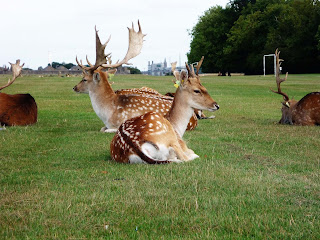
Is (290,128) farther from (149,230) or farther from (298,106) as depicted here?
(149,230)

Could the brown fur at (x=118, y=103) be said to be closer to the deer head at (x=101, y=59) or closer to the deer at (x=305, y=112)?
the deer head at (x=101, y=59)

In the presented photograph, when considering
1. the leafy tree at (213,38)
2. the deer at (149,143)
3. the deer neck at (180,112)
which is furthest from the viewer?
the leafy tree at (213,38)

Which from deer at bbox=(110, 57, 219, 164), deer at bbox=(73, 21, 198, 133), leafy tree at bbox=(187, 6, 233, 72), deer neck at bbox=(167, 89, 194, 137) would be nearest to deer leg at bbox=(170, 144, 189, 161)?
deer at bbox=(110, 57, 219, 164)

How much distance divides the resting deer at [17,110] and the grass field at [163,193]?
2128 mm

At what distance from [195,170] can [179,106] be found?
1.66 m

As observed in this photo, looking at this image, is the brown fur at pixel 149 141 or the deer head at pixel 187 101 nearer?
the brown fur at pixel 149 141

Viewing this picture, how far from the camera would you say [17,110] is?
10.2 m

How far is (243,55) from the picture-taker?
73.2 meters

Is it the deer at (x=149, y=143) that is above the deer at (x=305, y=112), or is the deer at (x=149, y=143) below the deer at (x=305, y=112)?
above

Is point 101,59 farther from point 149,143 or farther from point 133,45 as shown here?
point 149,143

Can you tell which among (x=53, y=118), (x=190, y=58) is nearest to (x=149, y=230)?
(x=53, y=118)

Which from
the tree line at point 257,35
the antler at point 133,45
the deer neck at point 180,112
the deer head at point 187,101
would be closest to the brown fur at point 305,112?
the antler at point 133,45

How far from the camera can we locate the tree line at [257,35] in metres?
62.1

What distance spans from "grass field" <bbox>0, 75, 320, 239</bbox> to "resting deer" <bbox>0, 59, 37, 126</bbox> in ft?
6.98
